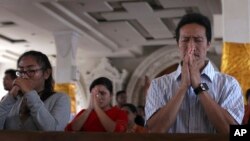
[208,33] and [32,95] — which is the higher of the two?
[208,33]

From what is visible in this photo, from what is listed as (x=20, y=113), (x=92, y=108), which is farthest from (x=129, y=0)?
(x=20, y=113)

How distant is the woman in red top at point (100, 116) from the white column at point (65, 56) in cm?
919

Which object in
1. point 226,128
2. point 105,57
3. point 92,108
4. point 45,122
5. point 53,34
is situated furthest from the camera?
point 105,57

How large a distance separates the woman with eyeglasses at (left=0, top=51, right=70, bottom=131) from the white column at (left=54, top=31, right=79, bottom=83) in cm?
1056

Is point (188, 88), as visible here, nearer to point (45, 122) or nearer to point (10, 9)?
point (45, 122)

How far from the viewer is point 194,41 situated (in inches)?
102

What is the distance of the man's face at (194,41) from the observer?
102 inches

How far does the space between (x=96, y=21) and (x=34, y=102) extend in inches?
420

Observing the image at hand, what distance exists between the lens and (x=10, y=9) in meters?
11.6

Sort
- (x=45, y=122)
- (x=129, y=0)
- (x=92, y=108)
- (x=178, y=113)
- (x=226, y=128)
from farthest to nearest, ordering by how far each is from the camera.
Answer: (x=129, y=0) < (x=92, y=108) < (x=45, y=122) < (x=178, y=113) < (x=226, y=128)

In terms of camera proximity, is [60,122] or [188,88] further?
[60,122]

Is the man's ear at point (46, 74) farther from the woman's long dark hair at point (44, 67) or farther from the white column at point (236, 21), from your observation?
the white column at point (236, 21)

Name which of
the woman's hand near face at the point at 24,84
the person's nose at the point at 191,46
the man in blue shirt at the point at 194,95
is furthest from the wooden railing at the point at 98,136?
the woman's hand near face at the point at 24,84

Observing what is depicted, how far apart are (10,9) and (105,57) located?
7.60 metres
